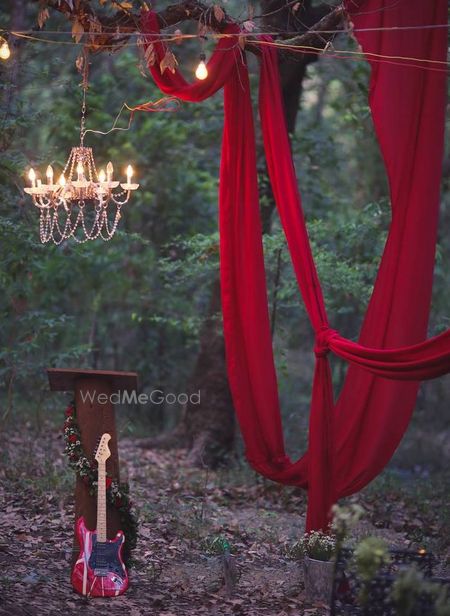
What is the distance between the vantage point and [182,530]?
6352 millimetres

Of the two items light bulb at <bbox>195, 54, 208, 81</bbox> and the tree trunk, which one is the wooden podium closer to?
light bulb at <bbox>195, 54, 208, 81</bbox>

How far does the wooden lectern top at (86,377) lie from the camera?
4.93m

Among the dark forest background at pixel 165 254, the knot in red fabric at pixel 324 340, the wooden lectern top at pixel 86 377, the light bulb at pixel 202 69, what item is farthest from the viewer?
the dark forest background at pixel 165 254

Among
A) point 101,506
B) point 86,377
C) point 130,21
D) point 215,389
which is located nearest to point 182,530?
point 101,506

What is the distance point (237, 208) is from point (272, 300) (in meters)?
3.46

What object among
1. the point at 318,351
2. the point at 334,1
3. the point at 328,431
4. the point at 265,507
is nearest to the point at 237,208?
the point at 318,351

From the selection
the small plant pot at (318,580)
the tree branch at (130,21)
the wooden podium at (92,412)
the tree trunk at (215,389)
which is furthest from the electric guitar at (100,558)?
the tree trunk at (215,389)

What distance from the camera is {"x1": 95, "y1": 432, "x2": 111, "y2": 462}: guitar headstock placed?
4.88m

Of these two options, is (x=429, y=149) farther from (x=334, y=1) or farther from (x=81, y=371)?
(x=334, y=1)

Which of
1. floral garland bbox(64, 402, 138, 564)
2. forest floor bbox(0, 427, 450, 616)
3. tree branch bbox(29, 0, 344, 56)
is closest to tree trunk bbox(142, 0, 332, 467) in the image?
forest floor bbox(0, 427, 450, 616)

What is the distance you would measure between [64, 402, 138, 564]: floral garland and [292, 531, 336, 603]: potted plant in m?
1.06

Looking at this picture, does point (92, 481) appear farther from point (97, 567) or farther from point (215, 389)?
point (215, 389)

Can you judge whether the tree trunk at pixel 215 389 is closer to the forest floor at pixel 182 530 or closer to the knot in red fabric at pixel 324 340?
the forest floor at pixel 182 530

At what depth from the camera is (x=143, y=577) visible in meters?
5.29
